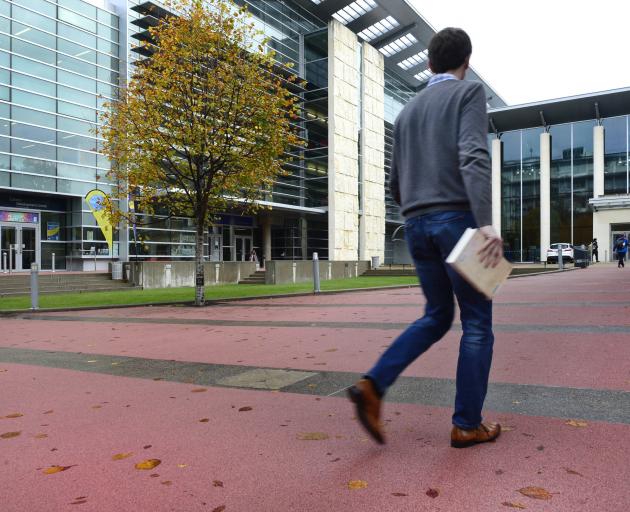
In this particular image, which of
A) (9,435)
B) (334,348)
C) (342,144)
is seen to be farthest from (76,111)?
(9,435)

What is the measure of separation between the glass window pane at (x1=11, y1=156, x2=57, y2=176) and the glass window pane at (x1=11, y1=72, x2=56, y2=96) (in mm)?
3522

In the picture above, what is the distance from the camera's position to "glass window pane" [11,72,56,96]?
26.1 metres

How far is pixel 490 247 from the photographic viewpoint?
253cm

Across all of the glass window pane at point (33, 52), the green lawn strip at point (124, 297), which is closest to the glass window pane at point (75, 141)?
the glass window pane at point (33, 52)

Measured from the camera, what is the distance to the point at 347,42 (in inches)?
1588

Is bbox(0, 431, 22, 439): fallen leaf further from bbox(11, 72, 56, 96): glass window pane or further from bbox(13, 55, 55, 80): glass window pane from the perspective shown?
bbox(13, 55, 55, 80): glass window pane

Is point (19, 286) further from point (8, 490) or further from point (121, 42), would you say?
point (8, 490)

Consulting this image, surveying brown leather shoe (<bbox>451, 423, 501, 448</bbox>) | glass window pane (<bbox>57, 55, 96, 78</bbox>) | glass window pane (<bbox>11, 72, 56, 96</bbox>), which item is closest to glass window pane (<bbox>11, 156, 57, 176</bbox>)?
glass window pane (<bbox>11, 72, 56, 96</bbox>)

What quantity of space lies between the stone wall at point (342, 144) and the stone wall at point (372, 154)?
1.21m

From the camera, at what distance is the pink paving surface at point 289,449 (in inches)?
91.0

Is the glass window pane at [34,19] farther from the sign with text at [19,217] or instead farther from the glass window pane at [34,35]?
the sign with text at [19,217]

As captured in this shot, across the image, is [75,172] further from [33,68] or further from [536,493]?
[536,493]

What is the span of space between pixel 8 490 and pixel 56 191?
27782 mm

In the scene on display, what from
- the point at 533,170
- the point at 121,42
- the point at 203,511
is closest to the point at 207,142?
the point at 203,511
